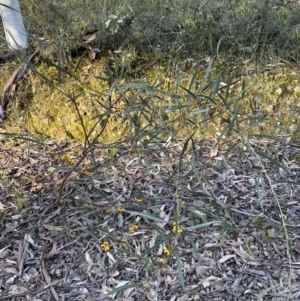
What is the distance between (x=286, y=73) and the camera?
8.05 ft

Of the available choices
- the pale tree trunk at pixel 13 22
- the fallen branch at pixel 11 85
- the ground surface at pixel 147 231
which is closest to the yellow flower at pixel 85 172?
the ground surface at pixel 147 231

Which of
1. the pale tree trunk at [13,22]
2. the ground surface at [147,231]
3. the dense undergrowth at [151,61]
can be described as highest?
the pale tree trunk at [13,22]

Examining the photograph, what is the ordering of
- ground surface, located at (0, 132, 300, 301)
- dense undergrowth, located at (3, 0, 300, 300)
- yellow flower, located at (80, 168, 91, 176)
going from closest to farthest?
ground surface, located at (0, 132, 300, 301) → yellow flower, located at (80, 168, 91, 176) → dense undergrowth, located at (3, 0, 300, 300)

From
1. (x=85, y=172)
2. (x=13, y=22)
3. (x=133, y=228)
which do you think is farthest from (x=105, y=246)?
(x=13, y=22)

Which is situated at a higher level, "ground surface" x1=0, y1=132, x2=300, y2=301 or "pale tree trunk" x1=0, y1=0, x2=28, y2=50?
"pale tree trunk" x1=0, y1=0, x2=28, y2=50

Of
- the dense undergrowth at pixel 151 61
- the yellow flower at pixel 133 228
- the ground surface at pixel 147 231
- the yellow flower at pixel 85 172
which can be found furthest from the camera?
the dense undergrowth at pixel 151 61

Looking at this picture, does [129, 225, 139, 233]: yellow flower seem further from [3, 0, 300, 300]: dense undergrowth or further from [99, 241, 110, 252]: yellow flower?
[3, 0, 300, 300]: dense undergrowth

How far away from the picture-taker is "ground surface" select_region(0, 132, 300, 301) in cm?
151

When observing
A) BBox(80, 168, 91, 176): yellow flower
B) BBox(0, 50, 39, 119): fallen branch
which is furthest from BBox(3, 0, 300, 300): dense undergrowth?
BBox(80, 168, 91, 176): yellow flower

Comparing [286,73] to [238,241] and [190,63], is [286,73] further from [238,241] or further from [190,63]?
[238,241]

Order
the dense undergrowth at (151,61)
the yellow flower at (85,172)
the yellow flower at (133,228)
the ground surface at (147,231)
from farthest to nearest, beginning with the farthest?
the dense undergrowth at (151,61) → the yellow flower at (85,172) → the yellow flower at (133,228) → the ground surface at (147,231)

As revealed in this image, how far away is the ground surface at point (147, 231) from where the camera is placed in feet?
4.95

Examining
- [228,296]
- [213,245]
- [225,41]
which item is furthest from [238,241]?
[225,41]

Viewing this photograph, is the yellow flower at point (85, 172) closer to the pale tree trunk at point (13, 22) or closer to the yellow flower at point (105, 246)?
the yellow flower at point (105, 246)
